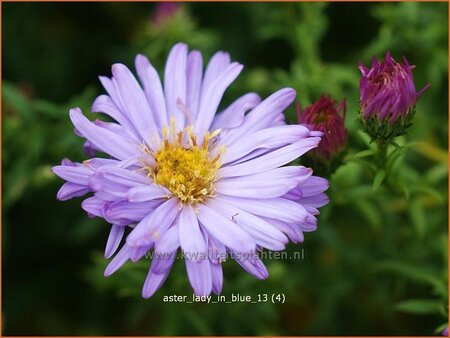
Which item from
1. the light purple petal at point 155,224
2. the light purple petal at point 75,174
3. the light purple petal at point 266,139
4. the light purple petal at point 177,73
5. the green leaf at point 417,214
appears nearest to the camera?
the light purple petal at point 155,224

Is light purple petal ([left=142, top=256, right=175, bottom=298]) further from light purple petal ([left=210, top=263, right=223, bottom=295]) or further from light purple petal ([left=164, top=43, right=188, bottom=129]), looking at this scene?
light purple petal ([left=164, top=43, right=188, bottom=129])

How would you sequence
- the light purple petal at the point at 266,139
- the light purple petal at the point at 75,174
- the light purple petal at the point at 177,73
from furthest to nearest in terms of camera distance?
the light purple petal at the point at 177,73 → the light purple petal at the point at 266,139 → the light purple petal at the point at 75,174

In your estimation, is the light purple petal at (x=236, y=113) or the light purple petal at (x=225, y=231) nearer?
the light purple petal at (x=225, y=231)

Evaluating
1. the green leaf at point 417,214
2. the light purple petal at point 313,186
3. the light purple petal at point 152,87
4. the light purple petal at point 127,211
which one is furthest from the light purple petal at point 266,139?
the green leaf at point 417,214

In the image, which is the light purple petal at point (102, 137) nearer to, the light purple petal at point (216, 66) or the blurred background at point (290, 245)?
the light purple petal at point (216, 66)

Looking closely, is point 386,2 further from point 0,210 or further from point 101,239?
point 0,210

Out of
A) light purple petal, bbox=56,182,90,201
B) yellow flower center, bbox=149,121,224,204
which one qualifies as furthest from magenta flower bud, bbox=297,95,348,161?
light purple petal, bbox=56,182,90,201

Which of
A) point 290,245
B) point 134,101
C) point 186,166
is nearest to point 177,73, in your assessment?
point 134,101
